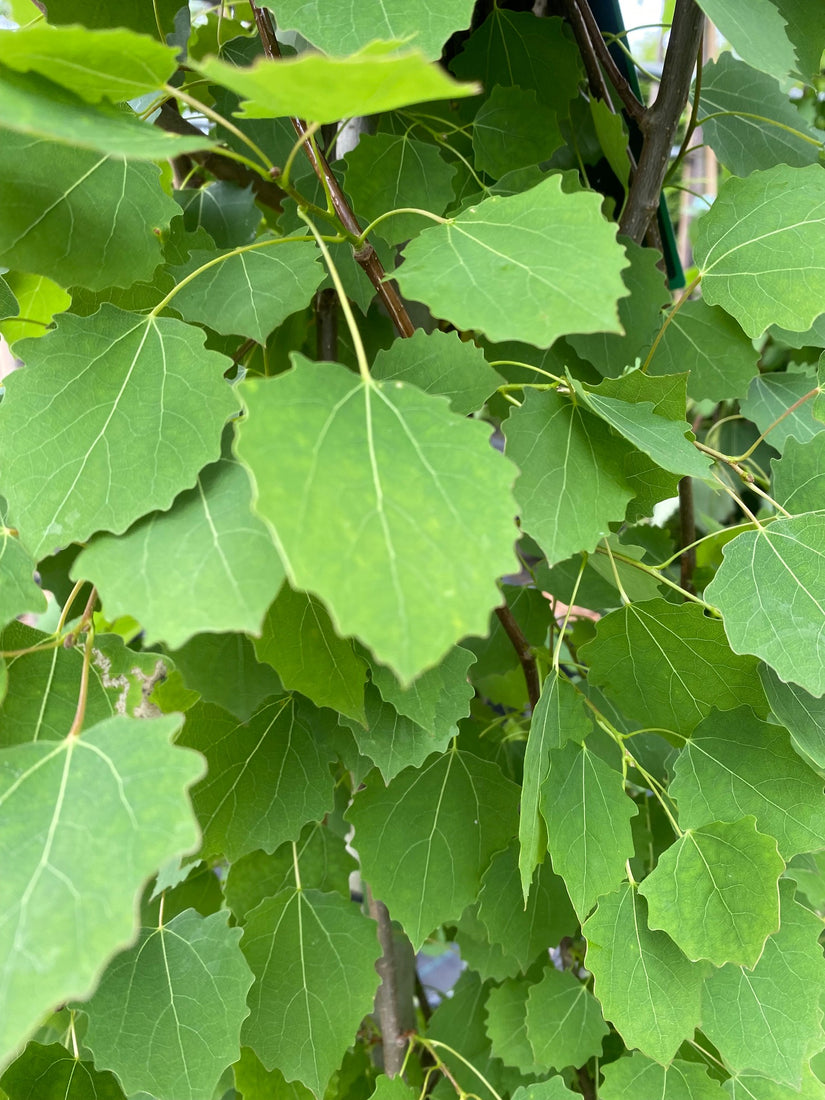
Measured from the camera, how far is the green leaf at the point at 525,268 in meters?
0.38

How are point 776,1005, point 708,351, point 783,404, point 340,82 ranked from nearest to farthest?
1. point 340,82
2. point 776,1005
3. point 708,351
4. point 783,404

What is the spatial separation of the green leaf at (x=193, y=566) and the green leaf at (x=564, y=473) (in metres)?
0.16

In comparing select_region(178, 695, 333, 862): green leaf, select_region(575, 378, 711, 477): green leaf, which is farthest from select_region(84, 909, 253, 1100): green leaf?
select_region(575, 378, 711, 477): green leaf

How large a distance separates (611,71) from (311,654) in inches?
20.2

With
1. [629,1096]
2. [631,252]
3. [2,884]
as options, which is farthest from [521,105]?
[629,1096]

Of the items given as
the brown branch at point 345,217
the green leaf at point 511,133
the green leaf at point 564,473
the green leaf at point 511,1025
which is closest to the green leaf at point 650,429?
the green leaf at point 564,473

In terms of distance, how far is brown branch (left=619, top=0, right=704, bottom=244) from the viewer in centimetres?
65

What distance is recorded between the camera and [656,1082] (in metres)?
0.60

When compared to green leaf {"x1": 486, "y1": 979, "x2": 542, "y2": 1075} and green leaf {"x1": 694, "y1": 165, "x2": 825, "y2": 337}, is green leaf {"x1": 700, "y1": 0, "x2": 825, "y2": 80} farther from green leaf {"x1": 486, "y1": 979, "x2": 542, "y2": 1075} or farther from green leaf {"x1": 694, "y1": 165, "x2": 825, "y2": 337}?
green leaf {"x1": 486, "y1": 979, "x2": 542, "y2": 1075}

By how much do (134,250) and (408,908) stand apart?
44 cm

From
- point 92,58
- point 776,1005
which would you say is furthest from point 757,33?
point 776,1005

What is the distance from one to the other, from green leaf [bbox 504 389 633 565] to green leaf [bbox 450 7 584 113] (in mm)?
300

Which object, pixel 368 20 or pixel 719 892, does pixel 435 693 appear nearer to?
pixel 719 892

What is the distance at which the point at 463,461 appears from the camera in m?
0.37
